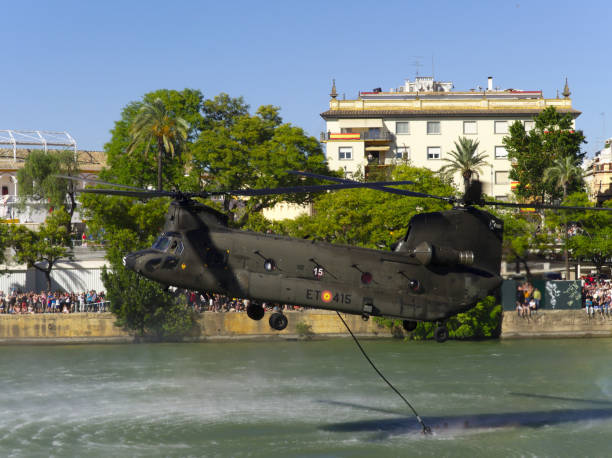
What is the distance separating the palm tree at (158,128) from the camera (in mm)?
79938

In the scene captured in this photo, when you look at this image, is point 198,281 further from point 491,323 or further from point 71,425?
point 491,323

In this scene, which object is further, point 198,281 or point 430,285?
point 430,285

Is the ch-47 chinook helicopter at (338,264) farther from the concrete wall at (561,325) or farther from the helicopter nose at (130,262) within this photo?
the concrete wall at (561,325)

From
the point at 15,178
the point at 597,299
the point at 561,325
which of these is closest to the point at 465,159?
the point at 597,299

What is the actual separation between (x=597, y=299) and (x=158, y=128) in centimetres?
4289

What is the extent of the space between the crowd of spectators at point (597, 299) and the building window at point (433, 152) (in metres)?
37.2

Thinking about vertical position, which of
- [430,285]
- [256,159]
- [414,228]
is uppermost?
[256,159]

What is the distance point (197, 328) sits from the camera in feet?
223

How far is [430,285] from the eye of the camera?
28312 mm

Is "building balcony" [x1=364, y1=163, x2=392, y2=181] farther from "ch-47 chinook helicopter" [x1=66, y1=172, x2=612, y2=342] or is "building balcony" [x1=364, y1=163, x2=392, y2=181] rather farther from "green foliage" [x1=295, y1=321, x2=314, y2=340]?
"ch-47 chinook helicopter" [x1=66, y1=172, x2=612, y2=342]

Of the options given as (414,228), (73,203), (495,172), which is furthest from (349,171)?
(414,228)

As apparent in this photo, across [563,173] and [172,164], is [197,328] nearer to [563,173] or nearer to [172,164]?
[172,164]

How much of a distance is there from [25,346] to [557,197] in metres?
53.3

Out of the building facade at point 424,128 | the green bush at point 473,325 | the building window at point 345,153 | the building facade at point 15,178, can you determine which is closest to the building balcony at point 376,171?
the building facade at point 424,128
